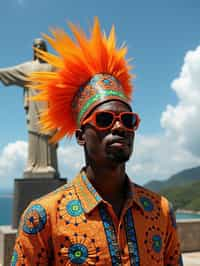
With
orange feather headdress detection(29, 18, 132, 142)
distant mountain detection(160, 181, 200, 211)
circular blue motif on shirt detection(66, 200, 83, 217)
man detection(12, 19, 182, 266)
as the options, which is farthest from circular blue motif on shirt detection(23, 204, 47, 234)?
distant mountain detection(160, 181, 200, 211)

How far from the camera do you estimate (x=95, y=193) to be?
66.9 inches

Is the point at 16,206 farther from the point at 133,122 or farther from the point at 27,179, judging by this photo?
the point at 133,122

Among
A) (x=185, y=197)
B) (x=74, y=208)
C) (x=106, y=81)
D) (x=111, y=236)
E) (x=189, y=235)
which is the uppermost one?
(x=185, y=197)

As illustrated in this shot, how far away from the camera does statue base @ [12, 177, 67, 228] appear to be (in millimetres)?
6848

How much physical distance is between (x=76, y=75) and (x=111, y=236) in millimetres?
923

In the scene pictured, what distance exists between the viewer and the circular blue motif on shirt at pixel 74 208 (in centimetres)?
163

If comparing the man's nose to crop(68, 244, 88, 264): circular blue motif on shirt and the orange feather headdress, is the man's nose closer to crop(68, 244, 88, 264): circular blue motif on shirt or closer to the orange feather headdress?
the orange feather headdress

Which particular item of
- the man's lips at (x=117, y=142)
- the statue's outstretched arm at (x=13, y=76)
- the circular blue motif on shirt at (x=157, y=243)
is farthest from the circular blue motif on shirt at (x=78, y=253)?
the statue's outstretched arm at (x=13, y=76)

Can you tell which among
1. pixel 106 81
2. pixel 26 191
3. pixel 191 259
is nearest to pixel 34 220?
pixel 106 81

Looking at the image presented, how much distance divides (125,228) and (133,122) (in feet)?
1.78

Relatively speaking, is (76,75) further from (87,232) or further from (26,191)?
(26,191)

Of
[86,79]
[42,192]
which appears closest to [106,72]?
[86,79]

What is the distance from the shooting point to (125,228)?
163 cm

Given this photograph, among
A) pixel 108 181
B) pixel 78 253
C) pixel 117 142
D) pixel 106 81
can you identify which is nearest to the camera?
pixel 78 253
